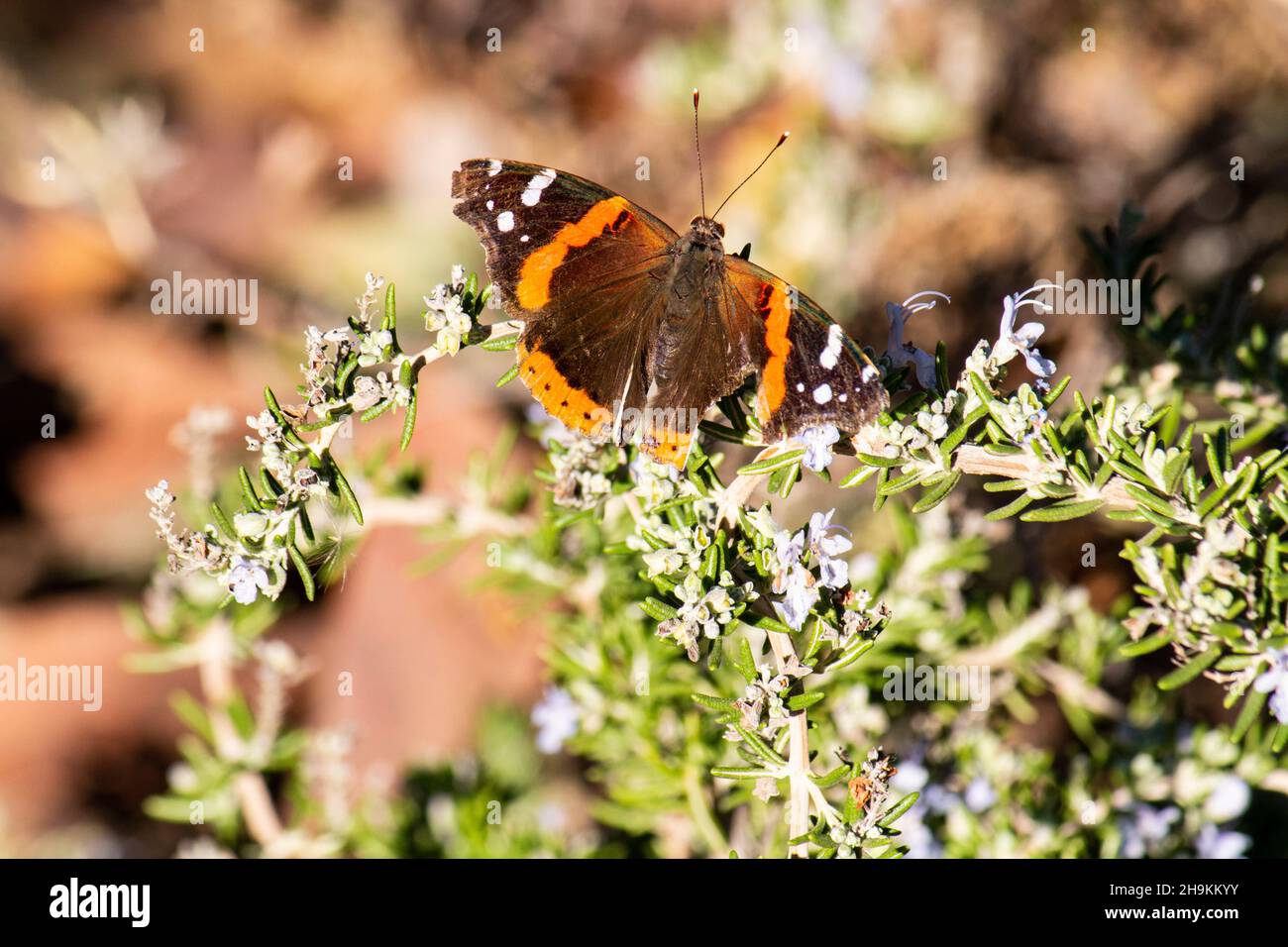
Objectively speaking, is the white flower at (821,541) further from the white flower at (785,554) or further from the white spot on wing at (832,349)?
the white spot on wing at (832,349)

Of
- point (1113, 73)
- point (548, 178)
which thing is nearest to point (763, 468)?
point (548, 178)

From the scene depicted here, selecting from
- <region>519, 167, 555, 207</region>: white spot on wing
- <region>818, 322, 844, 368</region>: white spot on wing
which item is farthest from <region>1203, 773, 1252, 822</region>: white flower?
<region>519, 167, 555, 207</region>: white spot on wing

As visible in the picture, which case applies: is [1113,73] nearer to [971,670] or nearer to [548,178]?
[971,670]

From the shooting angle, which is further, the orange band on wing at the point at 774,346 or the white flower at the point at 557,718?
the white flower at the point at 557,718

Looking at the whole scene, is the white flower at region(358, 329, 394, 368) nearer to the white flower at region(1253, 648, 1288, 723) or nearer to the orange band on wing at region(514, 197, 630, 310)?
the orange band on wing at region(514, 197, 630, 310)

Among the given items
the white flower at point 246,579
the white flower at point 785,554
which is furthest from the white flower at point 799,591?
the white flower at point 246,579

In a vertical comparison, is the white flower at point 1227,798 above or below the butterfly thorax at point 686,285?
below

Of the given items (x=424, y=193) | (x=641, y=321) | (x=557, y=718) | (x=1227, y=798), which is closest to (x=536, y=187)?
(x=641, y=321)

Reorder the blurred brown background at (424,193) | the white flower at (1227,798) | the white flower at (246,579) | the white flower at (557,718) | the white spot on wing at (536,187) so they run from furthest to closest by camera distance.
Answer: the blurred brown background at (424,193) < the white flower at (557,718) < the white flower at (1227,798) < the white spot on wing at (536,187) < the white flower at (246,579)
